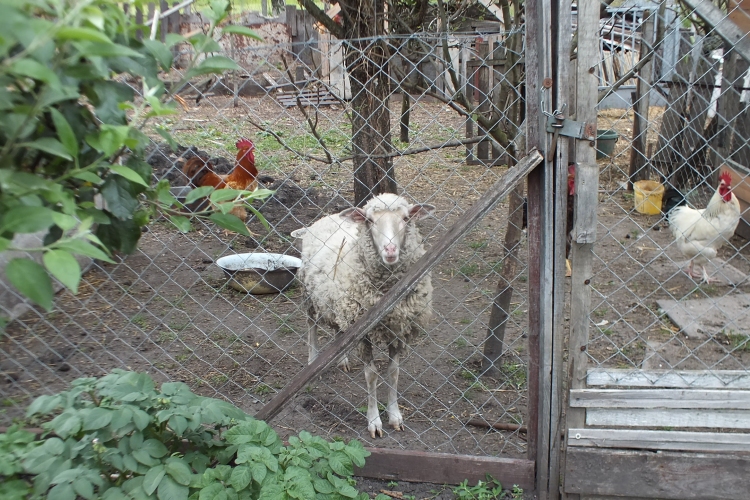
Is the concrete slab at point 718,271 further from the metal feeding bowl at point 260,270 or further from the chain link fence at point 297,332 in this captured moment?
the metal feeding bowl at point 260,270

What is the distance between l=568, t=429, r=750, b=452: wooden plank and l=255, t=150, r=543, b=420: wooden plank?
2.97ft

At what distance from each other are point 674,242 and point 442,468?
4665 mm

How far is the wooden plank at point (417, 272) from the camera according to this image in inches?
91.7

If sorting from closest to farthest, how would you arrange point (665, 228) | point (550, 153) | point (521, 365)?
point (550, 153), point (521, 365), point (665, 228)

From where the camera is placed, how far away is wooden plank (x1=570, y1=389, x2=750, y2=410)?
239 centimetres

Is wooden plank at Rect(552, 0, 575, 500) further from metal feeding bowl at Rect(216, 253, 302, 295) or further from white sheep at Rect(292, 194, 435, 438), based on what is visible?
metal feeding bowl at Rect(216, 253, 302, 295)

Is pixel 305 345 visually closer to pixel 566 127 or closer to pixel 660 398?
pixel 660 398

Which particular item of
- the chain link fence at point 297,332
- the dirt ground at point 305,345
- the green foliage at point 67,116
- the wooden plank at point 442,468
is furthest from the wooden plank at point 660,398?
the green foliage at point 67,116

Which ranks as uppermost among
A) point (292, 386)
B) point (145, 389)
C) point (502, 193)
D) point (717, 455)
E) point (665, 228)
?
point (502, 193)

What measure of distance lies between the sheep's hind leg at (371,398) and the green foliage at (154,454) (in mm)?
1044

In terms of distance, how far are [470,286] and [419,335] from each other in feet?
5.86

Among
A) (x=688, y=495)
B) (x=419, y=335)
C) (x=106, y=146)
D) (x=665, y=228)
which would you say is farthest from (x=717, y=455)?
(x=665, y=228)

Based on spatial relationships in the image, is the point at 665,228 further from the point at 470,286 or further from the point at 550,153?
the point at 550,153

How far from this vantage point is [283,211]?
7.40m
